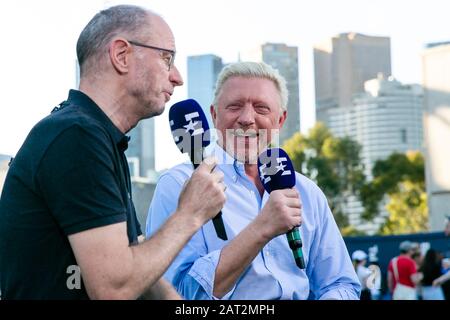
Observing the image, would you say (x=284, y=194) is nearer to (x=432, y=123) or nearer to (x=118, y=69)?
(x=118, y=69)

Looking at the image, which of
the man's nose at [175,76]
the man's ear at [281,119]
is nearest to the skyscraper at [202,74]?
the man's ear at [281,119]

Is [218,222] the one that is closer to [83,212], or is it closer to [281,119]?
[83,212]

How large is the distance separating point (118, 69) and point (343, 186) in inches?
1439

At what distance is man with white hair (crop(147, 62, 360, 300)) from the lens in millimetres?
3074

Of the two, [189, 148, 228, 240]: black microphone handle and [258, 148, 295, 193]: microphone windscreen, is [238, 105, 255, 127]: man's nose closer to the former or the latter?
[258, 148, 295, 193]: microphone windscreen

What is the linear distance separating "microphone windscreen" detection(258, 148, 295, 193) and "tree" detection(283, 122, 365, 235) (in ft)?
111

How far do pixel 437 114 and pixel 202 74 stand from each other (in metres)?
22.3

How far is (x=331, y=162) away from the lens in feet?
128

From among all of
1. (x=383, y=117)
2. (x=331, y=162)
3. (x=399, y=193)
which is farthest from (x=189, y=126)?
(x=383, y=117)

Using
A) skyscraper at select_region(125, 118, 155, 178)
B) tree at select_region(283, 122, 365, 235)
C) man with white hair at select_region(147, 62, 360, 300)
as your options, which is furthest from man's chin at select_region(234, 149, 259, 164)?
tree at select_region(283, 122, 365, 235)

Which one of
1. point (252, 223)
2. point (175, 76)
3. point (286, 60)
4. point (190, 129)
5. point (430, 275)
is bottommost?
point (430, 275)

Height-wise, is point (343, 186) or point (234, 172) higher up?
point (234, 172)
